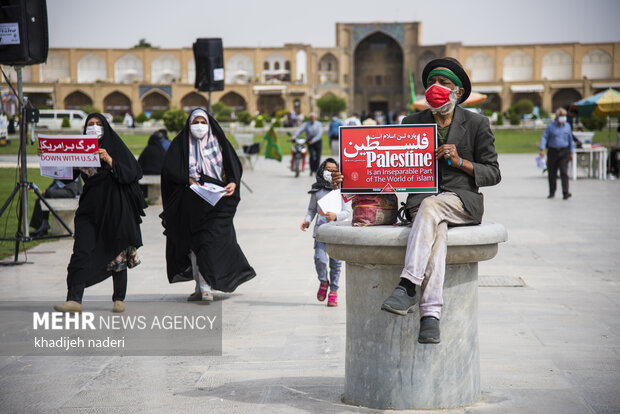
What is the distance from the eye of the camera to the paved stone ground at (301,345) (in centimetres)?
376

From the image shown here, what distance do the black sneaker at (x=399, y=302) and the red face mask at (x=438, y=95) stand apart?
0.83 metres

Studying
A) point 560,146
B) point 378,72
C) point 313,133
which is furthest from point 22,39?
point 378,72

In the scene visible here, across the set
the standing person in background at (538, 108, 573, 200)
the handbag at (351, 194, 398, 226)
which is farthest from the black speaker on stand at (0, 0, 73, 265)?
the standing person in background at (538, 108, 573, 200)

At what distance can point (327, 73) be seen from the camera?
74562 mm

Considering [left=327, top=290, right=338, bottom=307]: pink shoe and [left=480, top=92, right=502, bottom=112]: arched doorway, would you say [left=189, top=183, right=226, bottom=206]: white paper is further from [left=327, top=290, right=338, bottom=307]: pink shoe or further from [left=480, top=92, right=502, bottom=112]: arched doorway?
[left=480, top=92, right=502, bottom=112]: arched doorway

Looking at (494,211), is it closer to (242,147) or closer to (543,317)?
(543,317)

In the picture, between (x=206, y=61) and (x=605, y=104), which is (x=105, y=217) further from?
(x=605, y=104)

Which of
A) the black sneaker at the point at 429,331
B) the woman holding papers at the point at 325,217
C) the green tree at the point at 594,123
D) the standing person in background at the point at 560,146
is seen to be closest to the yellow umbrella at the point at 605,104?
the standing person in background at the point at 560,146

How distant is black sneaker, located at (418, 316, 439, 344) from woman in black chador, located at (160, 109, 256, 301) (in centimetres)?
298

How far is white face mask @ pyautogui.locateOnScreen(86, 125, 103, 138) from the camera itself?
5.94 m

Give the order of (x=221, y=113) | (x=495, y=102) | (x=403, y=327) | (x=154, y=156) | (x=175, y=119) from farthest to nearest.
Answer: (x=495, y=102) < (x=221, y=113) < (x=175, y=119) < (x=154, y=156) < (x=403, y=327)

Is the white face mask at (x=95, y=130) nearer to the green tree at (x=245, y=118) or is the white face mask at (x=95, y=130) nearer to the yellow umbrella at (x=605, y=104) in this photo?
the yellow umbrella at (x=605, y=104)

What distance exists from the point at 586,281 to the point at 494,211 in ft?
16.4

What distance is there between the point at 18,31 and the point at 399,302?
211 inches
